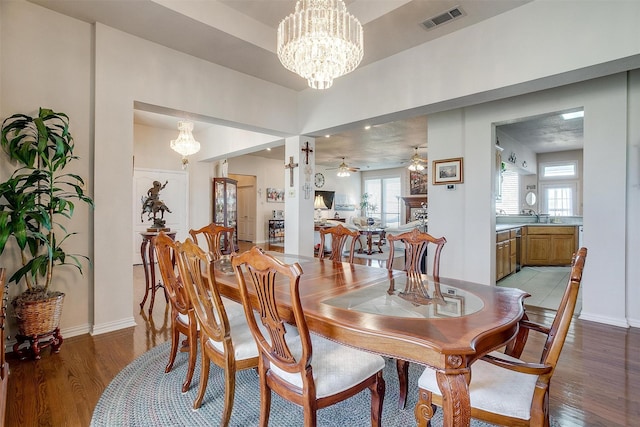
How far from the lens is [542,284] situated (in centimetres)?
491

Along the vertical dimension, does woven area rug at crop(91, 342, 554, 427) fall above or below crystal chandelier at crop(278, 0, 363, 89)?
below

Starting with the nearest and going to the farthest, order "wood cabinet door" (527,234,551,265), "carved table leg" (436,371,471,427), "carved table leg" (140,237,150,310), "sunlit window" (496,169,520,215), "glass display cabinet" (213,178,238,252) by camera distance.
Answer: "carved table leg" (436,371,471,427)
"carved table leg" (140,237,150,310)
"wood cabinet door" (527,234,551,265)
"glass display cabinet" (213,178,238,252)
"sunlit window" (496,169,520,215)

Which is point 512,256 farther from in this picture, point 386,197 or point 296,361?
point 386,197

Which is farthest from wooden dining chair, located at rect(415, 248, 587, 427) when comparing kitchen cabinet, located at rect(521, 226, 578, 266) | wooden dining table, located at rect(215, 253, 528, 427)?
kitchen cabinet, located at rect(521, 226, 578, 266)

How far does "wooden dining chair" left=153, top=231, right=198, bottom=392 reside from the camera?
2006 mm

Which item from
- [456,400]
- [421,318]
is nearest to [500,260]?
[421,318]

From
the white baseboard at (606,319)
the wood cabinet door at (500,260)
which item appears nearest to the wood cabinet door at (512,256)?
the wood cabinet door at (500,260)

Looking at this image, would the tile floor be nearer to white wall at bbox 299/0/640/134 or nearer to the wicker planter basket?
white wall at bbox 299/0/640/134

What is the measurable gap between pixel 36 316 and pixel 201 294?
177 cm

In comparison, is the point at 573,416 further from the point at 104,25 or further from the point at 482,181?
the point at 104,25

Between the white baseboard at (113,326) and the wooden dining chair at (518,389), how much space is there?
2970 mm

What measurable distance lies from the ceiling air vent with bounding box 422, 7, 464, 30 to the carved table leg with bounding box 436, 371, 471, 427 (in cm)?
298

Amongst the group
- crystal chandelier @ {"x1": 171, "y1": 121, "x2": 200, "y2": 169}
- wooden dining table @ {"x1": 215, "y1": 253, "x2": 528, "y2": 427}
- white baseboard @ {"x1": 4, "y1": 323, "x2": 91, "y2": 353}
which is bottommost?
white baseboard @ {"x1": 4, "y1": 323, "x2": 91, "y2": 353}

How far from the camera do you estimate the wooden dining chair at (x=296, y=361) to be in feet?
4.23
